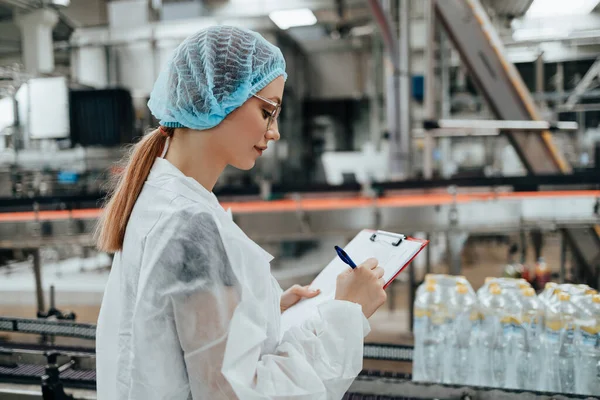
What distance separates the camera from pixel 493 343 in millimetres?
1443

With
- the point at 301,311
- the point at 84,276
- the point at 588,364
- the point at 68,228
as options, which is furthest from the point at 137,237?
the point at 84,276

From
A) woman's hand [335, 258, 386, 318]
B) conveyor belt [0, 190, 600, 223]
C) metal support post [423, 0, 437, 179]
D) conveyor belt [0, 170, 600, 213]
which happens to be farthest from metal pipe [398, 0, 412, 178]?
woman's hand [335, 258, 386, 318]

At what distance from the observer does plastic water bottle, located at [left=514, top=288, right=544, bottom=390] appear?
1.39 meters

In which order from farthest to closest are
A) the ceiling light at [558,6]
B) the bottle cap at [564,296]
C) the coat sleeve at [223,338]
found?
the ceiling light at [558,6] < the bottle cap at [564,296] < the coat sleeve at [223,338]

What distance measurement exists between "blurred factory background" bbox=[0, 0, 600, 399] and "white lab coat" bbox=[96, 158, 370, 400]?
368 millimetres

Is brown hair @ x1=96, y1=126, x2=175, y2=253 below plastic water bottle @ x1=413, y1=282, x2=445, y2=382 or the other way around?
the other way around

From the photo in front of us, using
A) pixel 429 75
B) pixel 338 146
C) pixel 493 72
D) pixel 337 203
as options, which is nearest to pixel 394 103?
pixel 429 75

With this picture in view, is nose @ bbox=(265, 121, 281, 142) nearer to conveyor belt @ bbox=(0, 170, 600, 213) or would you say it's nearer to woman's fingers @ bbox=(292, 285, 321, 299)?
woman's fingers @ bbox=(292, 285, 321, 299)

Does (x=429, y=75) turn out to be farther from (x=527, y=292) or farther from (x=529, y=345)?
(x=529, y=345)

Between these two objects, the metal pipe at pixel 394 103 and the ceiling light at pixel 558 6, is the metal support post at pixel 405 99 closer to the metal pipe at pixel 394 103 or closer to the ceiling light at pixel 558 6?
the metal pipe at pixel 394 103

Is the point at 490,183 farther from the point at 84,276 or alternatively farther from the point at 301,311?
the point at 84,276

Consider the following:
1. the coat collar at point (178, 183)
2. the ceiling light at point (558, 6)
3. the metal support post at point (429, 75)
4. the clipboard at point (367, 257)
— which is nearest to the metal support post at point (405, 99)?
the metal support post at point (429, 75)

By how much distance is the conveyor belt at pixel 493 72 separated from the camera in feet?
10.5

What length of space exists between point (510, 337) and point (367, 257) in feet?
2.02
